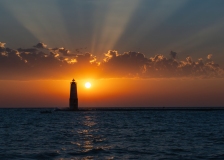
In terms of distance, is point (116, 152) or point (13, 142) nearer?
point (116, 152)

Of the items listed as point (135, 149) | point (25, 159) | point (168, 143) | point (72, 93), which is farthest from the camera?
point (72, 93)

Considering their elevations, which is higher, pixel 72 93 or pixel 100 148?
pixel 72 93

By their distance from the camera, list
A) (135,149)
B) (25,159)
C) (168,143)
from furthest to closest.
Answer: (168,143) → (135,149) → (25,159)

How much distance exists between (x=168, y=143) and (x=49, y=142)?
14082 millimetres

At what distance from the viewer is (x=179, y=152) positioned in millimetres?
39062

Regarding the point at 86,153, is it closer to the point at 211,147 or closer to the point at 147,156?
the point at 147,156

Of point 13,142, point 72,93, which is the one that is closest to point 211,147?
point 13,142

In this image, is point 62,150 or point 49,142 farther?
point 49,142

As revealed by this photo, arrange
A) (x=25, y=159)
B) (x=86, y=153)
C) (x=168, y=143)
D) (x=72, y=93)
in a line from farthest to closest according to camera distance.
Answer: (x=72, y=93), (x=168, y=143), (x=86, y=153), (x=25, y=159)

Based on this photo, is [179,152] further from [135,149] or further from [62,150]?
[62,150]

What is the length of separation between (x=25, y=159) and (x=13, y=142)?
13632 mm

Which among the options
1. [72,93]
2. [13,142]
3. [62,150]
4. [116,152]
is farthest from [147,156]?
[72,93]

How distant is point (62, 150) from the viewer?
40344 mm

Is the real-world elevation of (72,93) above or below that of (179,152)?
above
